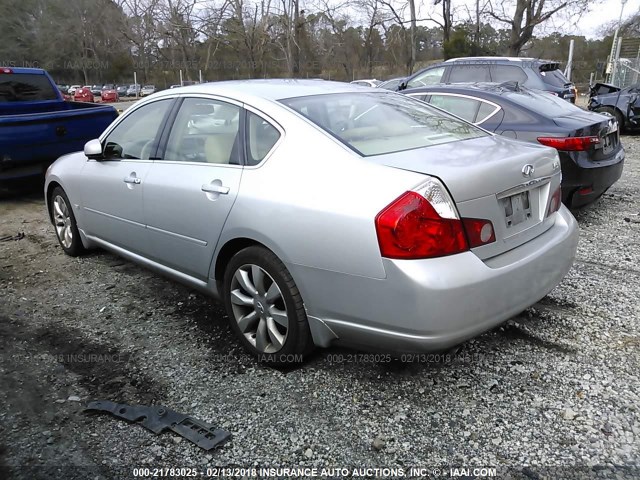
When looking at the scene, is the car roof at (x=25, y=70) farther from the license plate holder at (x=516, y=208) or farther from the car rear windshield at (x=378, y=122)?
the license plate holder at (x=516, y=208)

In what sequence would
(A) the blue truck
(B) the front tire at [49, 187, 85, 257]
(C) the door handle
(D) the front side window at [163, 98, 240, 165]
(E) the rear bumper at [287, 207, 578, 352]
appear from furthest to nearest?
(A) the blue truck, (B) the front tire at [49, 187, 85, 257], (D) the front side window at [163, 98, 240, 165], (C) the door handle, (E) the rear bumper at [287, 207, 578, 352]

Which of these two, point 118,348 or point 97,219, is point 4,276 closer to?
point 97,219

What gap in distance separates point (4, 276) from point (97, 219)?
112 centimetres

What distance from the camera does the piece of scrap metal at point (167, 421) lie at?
242 cm

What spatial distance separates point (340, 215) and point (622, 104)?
13.4m

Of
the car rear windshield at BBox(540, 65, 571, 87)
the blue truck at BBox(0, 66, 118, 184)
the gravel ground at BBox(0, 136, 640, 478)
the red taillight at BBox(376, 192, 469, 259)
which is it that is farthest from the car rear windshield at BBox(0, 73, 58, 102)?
the car rear windshield at BBox(540, 65, 571, 87)

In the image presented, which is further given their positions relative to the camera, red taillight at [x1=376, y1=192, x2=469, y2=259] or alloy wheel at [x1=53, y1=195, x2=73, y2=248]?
alloy wheel at [x1=53, y1=195, x2=73, y2=248]

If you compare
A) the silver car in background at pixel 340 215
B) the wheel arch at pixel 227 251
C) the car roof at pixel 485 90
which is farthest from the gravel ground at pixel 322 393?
the car roof at pixel 485 90

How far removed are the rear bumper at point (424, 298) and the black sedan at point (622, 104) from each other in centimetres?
1246

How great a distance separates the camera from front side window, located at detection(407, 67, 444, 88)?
1084 cm

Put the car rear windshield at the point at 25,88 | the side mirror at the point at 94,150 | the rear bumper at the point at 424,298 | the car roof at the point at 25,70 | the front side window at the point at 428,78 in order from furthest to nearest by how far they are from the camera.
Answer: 1. the front side window at the point at 428,78
2. the car roof at the point at 25,70
3. the car rear windshield at the point at 25,88
4. the side mirror at the point at 94,150
5. the rear bumper at the point at 424,298

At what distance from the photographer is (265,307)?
9.43ft

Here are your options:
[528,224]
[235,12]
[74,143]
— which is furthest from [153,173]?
[235,12]

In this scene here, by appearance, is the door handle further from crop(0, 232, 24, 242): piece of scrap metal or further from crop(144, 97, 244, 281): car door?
crop(0, 232, 24, 242): piece of scrap metal
